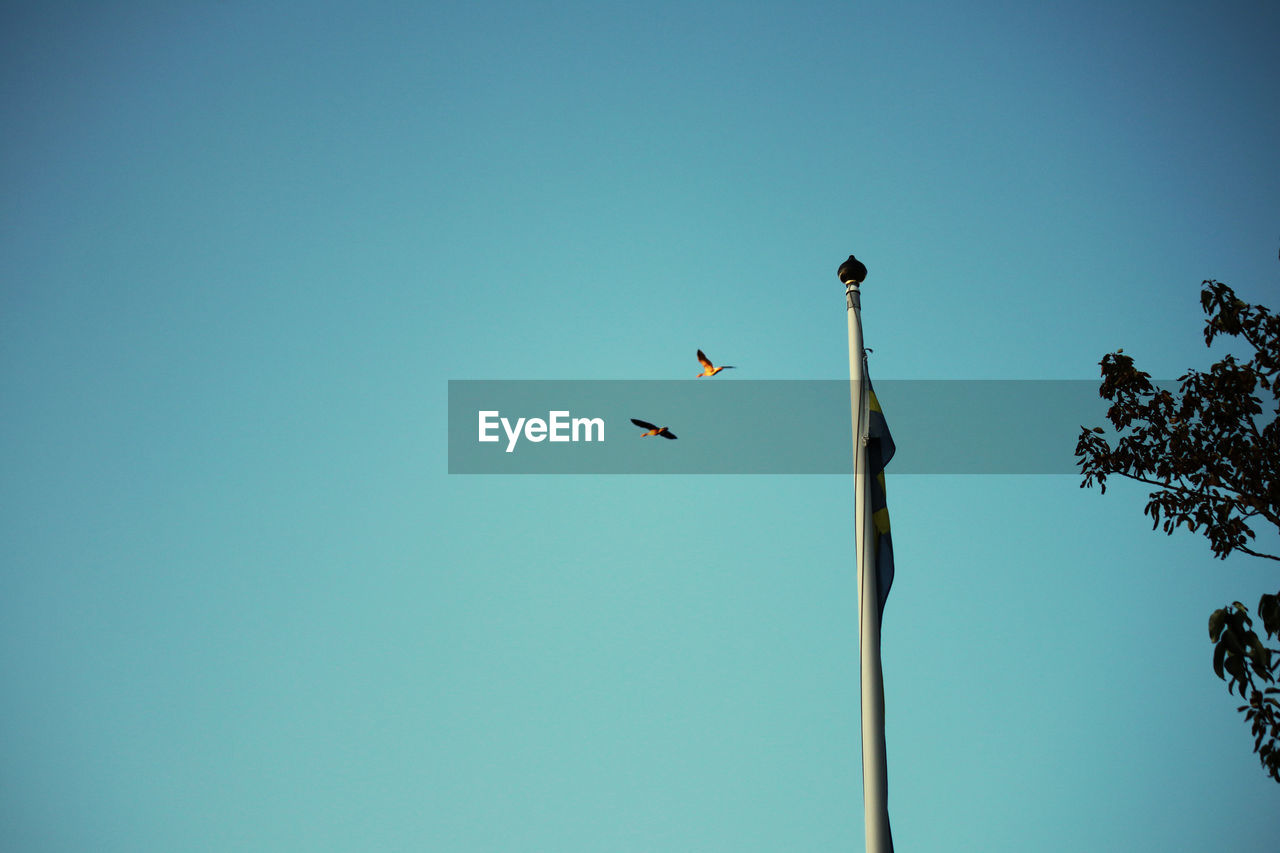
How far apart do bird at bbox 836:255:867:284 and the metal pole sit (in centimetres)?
17

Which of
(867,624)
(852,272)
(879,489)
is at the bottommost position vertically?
(867,624)

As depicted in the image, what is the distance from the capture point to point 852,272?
33.0 ft

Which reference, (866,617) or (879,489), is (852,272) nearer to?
(879,489)

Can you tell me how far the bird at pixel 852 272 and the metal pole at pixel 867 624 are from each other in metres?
0.17

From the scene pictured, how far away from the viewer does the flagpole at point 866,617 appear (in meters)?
8.21

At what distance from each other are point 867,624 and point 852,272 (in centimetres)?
339

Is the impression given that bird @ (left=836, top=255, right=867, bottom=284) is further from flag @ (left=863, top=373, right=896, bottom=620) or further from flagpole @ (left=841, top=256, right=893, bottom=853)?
flag @ (left=863, top=373, right=896, bottom=620)

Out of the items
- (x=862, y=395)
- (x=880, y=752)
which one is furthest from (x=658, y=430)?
(x=880, y=752)

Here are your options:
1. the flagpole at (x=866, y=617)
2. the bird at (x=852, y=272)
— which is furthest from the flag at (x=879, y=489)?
the bird at (x=852, y=272)

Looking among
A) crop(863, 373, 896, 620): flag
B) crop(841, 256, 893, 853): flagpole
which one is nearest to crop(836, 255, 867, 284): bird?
crop(841, 256, 893, 853): flagpole

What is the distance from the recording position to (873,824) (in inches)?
322

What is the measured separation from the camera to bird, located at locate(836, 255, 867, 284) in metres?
10.1

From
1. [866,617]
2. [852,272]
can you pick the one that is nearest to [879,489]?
[866,617]

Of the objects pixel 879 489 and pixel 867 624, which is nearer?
pixel 867 624
